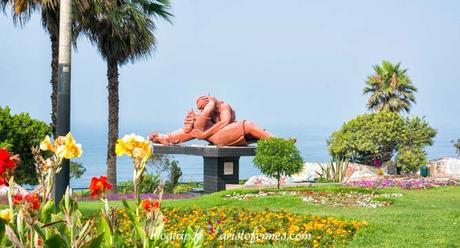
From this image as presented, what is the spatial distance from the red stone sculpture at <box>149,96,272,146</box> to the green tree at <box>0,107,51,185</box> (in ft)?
15.0

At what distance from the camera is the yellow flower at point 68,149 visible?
3234 mm

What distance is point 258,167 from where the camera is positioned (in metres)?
18.3

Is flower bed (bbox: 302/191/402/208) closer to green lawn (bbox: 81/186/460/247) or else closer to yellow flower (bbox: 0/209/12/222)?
green lawn (bbox: 81/186/460/247)

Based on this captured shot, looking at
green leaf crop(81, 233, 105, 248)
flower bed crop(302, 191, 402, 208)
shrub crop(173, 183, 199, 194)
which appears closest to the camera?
green leaf crop(81, 233, 105, 248)

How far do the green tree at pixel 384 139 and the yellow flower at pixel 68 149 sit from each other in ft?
87.2

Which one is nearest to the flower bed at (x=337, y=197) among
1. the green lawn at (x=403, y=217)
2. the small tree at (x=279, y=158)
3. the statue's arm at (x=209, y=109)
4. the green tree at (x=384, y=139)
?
the green lawn at (x=403, y=217)

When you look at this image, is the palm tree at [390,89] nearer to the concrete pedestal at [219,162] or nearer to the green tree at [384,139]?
the green tree at [384,139]

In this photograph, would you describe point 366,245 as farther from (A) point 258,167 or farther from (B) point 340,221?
(A) point 258,167

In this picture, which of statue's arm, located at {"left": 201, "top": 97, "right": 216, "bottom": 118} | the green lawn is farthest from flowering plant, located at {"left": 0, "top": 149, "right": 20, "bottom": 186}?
statue's arm, located at {"left": 201, "top": 97, "right": 216, "bottom": 118}

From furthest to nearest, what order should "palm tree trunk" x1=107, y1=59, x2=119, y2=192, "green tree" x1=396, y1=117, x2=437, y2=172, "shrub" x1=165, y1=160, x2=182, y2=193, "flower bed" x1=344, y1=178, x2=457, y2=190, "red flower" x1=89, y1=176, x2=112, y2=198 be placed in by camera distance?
"green tree" x1=396, y1=117, x2=437, y2=172
"shrub" x1=165, y1=160, x2=182, y2=193
"palm tree trunk" x1=107, y1=59, x2=119, y2=192
"flower bed" x1=344, y1=178, x2=457, y2=190
"red flower" x1=89, y1=176, x2=112, y2=198

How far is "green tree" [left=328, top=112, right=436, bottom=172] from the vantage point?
94.7ft

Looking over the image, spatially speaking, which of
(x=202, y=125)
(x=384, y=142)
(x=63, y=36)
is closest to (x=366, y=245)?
(x=63, y=36)

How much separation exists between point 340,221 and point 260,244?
1585 millimetres

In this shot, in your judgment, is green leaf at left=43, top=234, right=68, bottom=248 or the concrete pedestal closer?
green leaf at left=43, top=234, right=68, bottom=248
